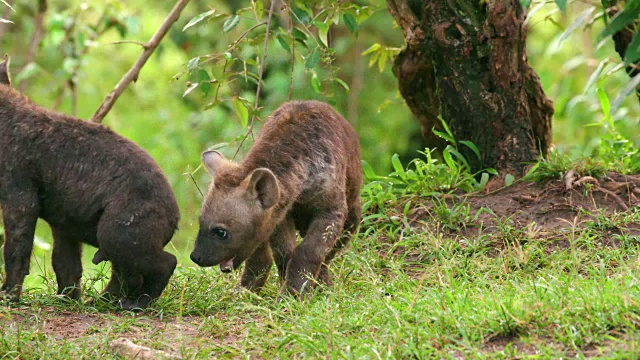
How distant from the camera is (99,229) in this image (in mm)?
5922

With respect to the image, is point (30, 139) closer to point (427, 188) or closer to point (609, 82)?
point (427, 188)

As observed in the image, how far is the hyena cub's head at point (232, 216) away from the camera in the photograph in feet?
19.7

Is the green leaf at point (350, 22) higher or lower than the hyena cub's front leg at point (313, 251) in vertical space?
higher

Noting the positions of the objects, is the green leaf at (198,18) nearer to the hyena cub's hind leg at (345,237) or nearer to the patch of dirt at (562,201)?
the hyena cub's hind leg at (345,237)

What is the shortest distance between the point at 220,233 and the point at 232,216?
0.42 feet

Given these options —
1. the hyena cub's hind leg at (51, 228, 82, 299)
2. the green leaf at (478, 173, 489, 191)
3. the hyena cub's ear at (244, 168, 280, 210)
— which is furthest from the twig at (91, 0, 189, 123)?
the green leaf at (478, 173, 489, 191)

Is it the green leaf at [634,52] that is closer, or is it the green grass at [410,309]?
the green grass at [410,309]

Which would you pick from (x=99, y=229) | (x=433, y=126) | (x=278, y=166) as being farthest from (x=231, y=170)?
(x=433, y=126)

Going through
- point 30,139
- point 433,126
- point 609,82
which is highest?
point 30,139

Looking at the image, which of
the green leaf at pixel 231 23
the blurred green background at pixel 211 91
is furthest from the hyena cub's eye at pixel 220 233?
the blurred green background at pixel 211 91

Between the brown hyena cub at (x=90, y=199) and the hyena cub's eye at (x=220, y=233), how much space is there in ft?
0.94

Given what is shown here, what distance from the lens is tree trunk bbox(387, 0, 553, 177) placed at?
7414 millimetres

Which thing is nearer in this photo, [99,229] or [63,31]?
[99,229]

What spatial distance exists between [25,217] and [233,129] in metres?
6.57
